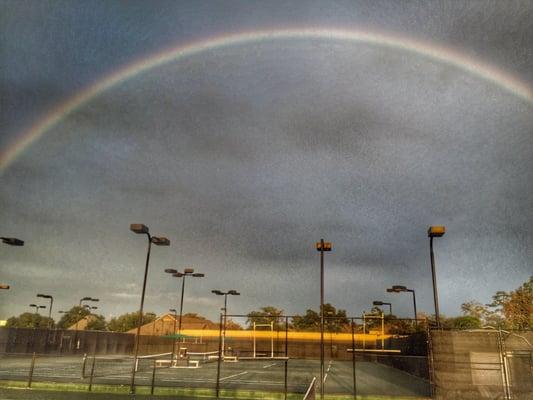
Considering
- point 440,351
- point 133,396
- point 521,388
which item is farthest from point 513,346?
point 133,396

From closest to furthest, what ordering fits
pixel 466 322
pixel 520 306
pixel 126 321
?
pixel 520 306, pixel 466 322, pixel 126 321

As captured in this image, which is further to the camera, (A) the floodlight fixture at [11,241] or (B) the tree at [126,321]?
(B) the tree at [126,321]

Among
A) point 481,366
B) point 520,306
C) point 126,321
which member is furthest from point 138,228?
point 126,321

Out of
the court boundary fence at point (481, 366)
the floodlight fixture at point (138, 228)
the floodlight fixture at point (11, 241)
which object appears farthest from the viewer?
the floodlight fixture at point (11, 241)

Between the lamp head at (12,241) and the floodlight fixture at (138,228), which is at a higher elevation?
the lamp head at (12,241)

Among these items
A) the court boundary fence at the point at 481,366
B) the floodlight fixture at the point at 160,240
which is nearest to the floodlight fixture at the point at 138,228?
the floodlight fixture at the point at 160,240

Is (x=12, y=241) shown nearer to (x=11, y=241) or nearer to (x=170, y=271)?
(x=11, y=241)

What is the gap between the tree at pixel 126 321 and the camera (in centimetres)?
11579

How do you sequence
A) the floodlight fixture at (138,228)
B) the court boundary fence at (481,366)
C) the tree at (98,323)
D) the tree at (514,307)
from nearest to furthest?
1. the court boundary fence at (481,366)
2. the floodlight fixture at (138,228)
3. the tree at (514,307)
4. the tree at (98,323)

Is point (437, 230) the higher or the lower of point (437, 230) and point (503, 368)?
the higher

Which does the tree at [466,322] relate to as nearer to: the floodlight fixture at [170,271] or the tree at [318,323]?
the tree at [318,323]

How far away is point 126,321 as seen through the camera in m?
119

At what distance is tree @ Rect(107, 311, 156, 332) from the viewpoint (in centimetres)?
11579

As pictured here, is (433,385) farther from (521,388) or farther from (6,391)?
(6,391)
